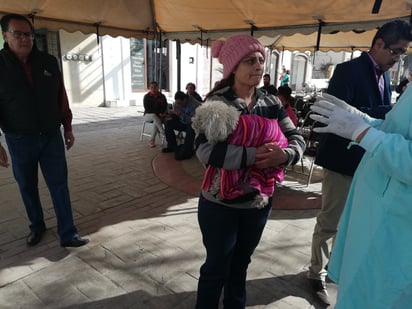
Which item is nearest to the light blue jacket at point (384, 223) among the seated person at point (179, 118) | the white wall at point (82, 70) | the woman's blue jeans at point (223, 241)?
the woman's blue jeans at point (223, 241)

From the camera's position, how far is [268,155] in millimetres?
1592

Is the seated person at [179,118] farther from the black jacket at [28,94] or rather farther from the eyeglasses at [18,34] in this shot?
the eyeglasses at [18,34]

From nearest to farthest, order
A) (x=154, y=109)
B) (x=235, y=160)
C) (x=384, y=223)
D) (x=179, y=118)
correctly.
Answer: (x=384, y=223), (x=235, y=160), (x=179, y=118), (x=154, y=109)

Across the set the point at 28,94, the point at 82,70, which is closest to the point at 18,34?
the point at 28,94

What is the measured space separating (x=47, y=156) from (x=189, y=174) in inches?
108

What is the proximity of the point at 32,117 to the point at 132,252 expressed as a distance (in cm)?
149

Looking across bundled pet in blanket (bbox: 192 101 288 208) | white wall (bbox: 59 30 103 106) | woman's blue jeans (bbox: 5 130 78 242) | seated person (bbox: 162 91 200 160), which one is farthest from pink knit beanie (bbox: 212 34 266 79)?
white wall (bbox: 59 30 103 106)

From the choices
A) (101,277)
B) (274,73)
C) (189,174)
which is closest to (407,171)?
(101,277)

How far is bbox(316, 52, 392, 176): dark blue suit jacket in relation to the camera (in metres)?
2.13

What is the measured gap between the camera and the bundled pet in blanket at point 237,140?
150cm

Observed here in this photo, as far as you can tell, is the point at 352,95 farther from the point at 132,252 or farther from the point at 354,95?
the point at 132,252

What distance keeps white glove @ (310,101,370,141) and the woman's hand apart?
32cm

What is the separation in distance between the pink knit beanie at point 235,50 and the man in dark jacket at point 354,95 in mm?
779

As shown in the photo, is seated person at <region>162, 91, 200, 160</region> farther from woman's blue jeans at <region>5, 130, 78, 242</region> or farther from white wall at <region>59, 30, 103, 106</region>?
white wall at <region>59, 30, 103, 106</region>
